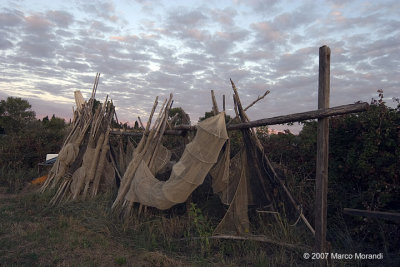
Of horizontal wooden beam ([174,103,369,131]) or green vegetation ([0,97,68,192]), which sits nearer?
horizontal wooden beam ([174,103,369,131])

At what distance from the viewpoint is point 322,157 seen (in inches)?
147

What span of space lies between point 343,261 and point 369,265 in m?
0.30

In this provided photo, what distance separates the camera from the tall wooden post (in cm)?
374

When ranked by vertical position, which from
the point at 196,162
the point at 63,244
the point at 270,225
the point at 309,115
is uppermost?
the point at 309,115

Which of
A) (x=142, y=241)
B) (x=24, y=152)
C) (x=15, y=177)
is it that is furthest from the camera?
(x=24, y=152)

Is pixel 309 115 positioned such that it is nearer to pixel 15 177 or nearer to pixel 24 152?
pixel 15 177

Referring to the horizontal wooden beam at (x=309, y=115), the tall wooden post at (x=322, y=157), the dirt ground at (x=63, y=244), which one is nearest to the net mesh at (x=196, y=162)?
the horizontal wooden beam at (x=309, y=115)

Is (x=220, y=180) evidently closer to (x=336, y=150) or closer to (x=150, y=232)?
(x=150, y=232)

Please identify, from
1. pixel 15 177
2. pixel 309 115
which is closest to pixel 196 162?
pixel 309 115

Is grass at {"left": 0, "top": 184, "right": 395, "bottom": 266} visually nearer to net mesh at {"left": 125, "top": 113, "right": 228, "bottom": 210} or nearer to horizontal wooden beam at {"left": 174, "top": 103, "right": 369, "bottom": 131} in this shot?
net mesh at {"left": 125, "top": 113, "right": 228, "bottom": 210}

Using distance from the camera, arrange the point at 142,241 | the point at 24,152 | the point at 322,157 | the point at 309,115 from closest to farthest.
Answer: the point at 322,157
the point at 309,115
the point at 142,241
the point at 24,152

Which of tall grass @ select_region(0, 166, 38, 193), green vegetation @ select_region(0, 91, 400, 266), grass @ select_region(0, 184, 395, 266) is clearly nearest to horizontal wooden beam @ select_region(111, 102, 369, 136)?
green vegetation @ select_region(0, 91, 400, 266)

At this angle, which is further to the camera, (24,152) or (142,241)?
(24,152)

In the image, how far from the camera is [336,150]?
16.0ft
